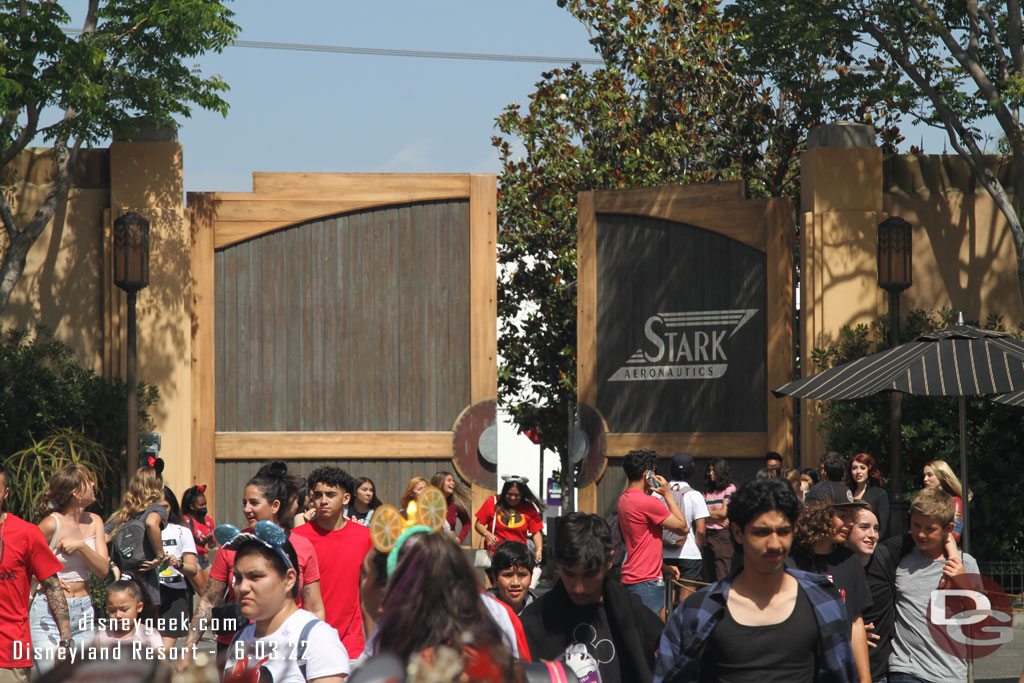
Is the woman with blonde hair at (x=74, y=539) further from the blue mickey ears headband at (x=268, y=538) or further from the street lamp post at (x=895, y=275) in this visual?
the street lamp post at (x=895, y=275)

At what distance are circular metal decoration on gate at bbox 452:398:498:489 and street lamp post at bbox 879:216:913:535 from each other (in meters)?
4.37

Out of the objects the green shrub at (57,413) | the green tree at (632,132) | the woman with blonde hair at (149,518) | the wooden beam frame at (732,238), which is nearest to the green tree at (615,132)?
the green tree at (632,132)

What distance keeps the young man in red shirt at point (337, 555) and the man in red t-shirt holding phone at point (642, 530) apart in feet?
10.1

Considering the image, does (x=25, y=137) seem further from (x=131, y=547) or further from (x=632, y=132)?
(x=632, y=132)

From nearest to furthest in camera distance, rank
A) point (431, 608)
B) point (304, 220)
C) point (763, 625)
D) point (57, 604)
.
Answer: point (431, 608) < point (763, 625) < point (57, 604) < point (304, 220)

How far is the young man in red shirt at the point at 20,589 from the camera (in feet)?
20.8

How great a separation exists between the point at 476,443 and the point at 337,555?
7.80 metres

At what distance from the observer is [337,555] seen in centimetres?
666

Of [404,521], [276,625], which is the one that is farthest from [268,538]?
[404,521]

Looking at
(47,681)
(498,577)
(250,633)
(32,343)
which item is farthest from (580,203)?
(47,681)

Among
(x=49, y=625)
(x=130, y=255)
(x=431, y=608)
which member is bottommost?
(x=49, y=625)

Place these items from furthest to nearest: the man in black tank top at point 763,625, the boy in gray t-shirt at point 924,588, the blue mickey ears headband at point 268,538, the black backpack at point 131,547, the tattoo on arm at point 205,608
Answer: the black backpack at point 131,547 → the boy in gray t-shirt at point 924,588 → the tattoo on arm at point 205,608 → the blue mickey ears headband at point 268,538 → the man in black tank top at point 763,625

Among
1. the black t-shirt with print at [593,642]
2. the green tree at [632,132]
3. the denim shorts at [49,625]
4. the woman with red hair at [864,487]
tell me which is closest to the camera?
the black t-shirt with print at [593,642]

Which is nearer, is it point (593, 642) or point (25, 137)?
point (593, 642)
